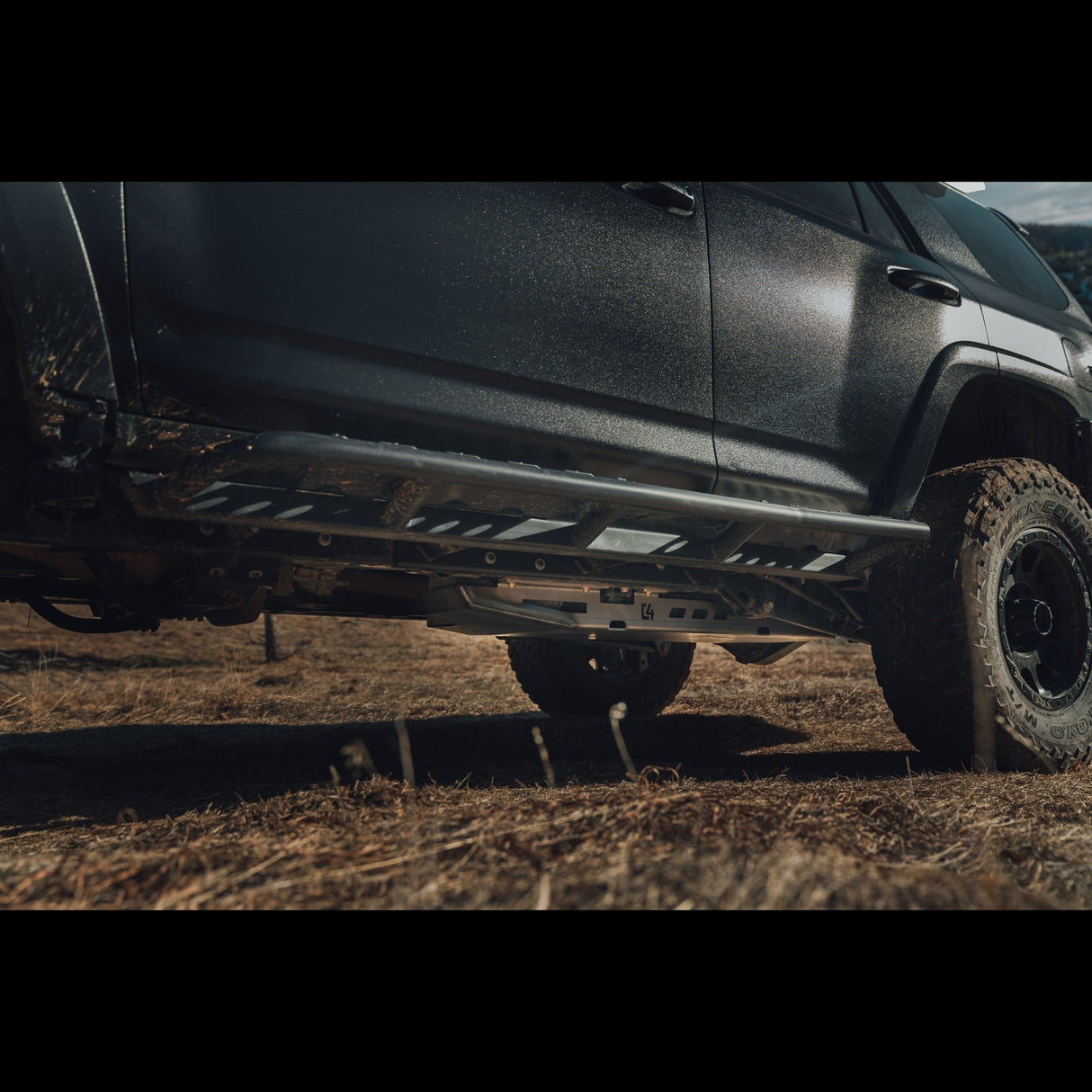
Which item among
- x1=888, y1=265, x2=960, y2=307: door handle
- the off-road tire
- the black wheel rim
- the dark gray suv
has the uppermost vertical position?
x1=888, y1=265, x2=960, y2=307: door handle

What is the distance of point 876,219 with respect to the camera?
3.22m

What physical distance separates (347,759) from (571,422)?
1.64m

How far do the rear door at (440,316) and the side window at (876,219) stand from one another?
100 centimetres

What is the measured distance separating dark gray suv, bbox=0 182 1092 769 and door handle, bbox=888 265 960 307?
0.01 metres

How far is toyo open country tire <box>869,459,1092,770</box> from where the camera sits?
2.87 m

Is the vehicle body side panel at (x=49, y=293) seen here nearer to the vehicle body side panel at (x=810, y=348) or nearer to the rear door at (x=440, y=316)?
the rear door at (x=440, y=316)

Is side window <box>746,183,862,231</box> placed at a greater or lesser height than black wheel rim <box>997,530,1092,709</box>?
greater

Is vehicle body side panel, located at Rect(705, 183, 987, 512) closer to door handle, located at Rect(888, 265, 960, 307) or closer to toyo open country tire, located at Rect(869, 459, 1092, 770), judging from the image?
door handle, located at Rect(888, 265, 960, 307)

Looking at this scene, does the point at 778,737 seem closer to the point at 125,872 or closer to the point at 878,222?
the point at 878,222

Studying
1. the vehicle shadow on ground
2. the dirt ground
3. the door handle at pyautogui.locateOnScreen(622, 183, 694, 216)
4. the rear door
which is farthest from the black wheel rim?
the door handle at pyautogui.locateOnScreen(622, 183, 694, 216)

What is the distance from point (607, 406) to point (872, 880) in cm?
132

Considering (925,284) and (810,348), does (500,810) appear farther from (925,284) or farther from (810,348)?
(925,284)

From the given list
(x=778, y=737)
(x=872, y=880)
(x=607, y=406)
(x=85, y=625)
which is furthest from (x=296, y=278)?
(x=778, y=737)

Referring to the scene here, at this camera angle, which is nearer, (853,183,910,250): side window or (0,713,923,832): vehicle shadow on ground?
(0,713,923,832): vehicle shadow on ground
